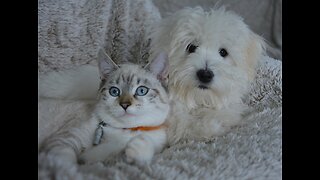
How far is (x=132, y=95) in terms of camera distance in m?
1.17

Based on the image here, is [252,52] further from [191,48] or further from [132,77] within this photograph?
[132,77]

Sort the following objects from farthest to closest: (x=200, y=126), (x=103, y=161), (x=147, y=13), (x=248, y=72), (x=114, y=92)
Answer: (x=147, y=13), (x=248, y=72), (x=200, y=126), (x=114, y=92), (x=103, y=161)

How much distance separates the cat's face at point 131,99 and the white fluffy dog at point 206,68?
10 centimetres

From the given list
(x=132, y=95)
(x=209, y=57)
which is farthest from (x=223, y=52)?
(x=132, y=95)

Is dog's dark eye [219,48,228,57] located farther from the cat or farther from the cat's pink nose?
the cat's pink nose

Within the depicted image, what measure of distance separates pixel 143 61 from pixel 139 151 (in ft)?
1.79

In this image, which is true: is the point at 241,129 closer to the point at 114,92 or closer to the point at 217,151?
the point at 217,151

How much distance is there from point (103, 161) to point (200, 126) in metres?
0.37

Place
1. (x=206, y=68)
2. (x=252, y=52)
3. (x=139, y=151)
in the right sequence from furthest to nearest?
1. (x=252, y=52)
2. (x=206, y=68)
3. (x=139, y=151)

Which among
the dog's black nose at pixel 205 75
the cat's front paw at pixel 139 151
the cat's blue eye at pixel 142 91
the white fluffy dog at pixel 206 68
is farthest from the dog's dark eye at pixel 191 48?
the cat's front paw at pixel 139 151

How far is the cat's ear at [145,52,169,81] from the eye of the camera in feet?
4.05

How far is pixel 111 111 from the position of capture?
3.84ft
